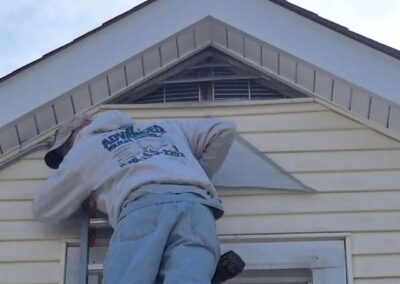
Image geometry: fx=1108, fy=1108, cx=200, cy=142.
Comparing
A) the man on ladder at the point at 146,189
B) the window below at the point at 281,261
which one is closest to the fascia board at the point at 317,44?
the man on ladder at the point at 146,189

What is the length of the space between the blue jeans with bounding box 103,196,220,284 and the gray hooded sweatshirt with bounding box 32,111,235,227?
17 cm

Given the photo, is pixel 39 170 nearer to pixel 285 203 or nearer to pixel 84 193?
pixel 84 193

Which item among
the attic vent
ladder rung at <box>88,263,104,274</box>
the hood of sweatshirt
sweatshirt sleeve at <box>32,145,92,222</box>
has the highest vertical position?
the attic vent

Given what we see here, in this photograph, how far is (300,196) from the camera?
5.52 meters

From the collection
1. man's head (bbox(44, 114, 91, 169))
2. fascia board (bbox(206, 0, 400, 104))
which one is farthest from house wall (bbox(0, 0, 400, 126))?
man's head (bbox(44, 114, 91, 169))

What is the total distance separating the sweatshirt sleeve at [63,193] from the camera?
514 centimetres

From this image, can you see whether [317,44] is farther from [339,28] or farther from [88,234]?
[88,234]

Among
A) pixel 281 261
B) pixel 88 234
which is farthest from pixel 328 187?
pixel 88 234

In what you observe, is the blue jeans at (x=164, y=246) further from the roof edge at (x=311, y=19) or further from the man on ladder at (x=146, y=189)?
the roof edge at (x=311, y=19)

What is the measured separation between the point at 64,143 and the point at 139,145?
21.7 inches

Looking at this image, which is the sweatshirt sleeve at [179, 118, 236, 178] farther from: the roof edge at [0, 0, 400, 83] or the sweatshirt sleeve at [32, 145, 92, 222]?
the roof edge at [0, 0, 400, 83]

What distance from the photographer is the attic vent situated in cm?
591

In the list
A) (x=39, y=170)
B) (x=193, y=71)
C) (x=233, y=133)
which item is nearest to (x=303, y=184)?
(x=233, y=133)

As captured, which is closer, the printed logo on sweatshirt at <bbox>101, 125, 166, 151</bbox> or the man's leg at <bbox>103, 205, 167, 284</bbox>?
the man's leg at <bbox>103, 205, 167, 284</bbox>
